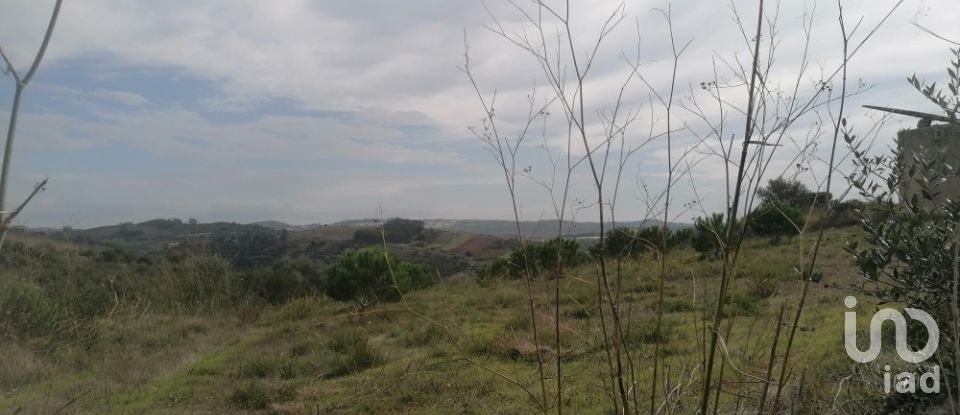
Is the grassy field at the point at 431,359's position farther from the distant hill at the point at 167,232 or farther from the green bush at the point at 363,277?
the distant hill at the point at 167,232

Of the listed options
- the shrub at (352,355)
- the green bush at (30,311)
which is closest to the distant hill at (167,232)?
the green bush at (30,311)

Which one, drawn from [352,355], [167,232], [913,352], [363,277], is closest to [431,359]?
[352,355]

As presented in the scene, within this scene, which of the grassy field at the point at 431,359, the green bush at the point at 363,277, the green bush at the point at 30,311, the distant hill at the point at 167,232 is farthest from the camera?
the distant hill at the point at 167,232

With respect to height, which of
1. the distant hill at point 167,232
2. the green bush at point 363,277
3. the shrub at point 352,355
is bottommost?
the shrub at point 352,355

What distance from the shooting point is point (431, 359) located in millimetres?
5094

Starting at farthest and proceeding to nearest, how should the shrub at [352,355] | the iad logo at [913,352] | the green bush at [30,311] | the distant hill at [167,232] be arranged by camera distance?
the distant hill at [167,232] → the shrub at [352,355] → the green bush at [30,311] → the iad logo at [913,352]

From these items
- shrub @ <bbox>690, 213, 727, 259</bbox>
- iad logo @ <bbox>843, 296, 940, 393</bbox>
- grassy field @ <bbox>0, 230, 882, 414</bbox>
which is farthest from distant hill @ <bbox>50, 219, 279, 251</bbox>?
iad logo @ <bbox>843, 296, 940, 393</bbox>

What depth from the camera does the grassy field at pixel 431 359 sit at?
314 cm

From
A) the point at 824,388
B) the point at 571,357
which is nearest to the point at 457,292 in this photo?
the point at 571,357

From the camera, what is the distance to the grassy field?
3.14m

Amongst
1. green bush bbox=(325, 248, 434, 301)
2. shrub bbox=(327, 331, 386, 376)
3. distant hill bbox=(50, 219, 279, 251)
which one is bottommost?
shrub bbox=(327, 331, 386, 376)

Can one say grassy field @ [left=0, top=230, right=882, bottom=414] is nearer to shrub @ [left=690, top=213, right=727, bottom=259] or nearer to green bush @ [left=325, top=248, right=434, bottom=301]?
shrub @ [left=690, top=213, right=727, bottom=259]

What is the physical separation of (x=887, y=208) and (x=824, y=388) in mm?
1228

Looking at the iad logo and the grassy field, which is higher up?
the iad logo
